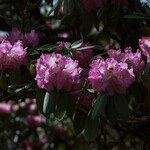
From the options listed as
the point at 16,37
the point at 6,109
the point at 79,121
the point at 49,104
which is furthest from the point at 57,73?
the point at 6,109

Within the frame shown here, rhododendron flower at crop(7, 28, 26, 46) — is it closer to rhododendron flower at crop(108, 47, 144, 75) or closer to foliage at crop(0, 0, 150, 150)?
foliage at crop(0, 0, 150, 150)

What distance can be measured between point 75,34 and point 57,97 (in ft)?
4.24

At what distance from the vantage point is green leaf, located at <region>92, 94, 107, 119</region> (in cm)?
193

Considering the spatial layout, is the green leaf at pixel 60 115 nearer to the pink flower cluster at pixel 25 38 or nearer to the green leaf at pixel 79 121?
the green leaf at pixel 79 121

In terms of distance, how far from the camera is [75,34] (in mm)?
3287

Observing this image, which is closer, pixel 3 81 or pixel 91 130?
pixel 91 130

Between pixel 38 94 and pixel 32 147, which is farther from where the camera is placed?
pixel 32 147

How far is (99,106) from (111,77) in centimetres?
11

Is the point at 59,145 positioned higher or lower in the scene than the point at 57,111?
lower

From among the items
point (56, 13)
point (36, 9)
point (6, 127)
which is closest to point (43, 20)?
point (36, 9)

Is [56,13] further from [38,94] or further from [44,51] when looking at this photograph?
[38,94]

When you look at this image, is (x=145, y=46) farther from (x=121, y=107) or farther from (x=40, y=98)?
(x=40, y=98)

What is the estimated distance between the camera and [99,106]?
6.36ft

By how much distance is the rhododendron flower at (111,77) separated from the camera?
1.96m
